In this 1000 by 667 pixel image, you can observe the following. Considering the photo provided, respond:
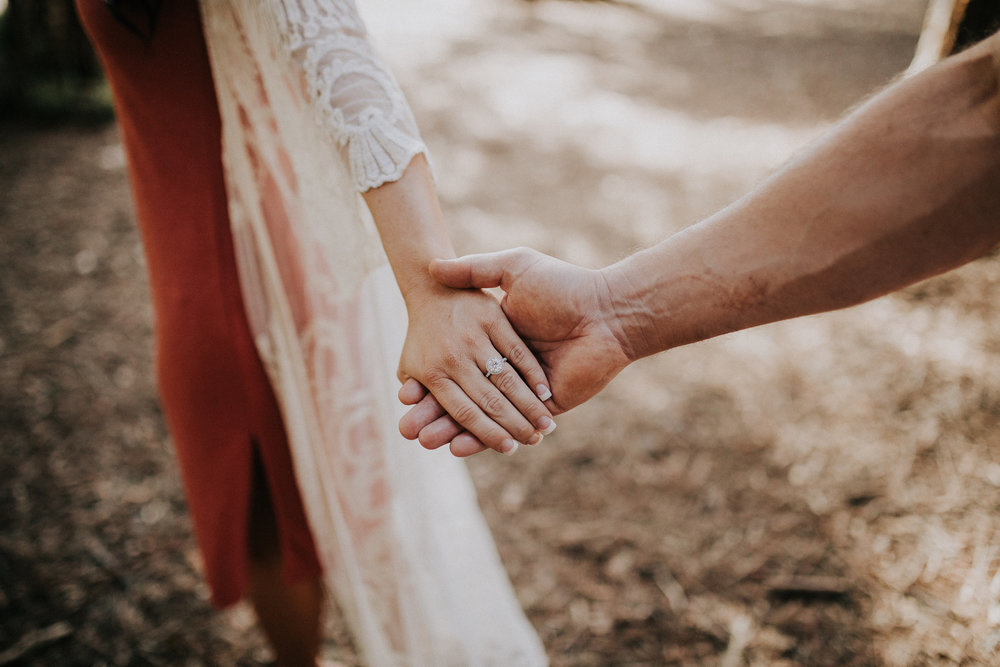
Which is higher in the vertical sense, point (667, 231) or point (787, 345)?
point (667, 231)

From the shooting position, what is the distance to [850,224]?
96 cm

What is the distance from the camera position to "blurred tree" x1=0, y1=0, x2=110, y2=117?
200 inches

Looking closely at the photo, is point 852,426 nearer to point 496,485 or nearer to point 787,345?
point 787,345

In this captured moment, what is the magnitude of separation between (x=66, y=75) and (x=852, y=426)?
7009mm

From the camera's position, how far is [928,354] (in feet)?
8.94

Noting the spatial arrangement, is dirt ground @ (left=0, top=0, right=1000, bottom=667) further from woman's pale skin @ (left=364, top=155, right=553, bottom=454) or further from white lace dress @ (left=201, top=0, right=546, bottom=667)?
woman's pale skin @ (left=364, top=155, right=553, bottom=454)

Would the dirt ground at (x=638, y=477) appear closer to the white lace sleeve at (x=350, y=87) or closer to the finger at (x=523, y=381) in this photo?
the finger at (x=523, y=381)

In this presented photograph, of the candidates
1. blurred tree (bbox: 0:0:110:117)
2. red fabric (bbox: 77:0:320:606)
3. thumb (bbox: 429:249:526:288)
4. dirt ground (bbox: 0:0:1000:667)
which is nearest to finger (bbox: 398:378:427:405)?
thumb (bbox: 429:249:526:288)

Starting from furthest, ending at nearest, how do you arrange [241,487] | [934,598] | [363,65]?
[934,598] → [241,487] → [363,65]

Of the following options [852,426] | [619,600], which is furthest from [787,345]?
[619,600]

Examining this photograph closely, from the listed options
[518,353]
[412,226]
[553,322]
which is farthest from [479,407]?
[412,226]

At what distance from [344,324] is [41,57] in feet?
20.0

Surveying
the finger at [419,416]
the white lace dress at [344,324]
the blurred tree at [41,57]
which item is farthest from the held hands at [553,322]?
the blurred tree at [41,57]

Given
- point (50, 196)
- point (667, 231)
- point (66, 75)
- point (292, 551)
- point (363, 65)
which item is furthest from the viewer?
point (66, 75)
